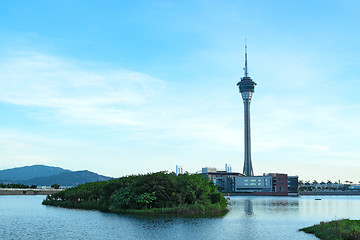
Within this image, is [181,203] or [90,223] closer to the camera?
[90,223]

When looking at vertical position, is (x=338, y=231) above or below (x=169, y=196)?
below

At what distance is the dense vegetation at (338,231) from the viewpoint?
57500mm

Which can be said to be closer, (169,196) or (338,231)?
(338,231)

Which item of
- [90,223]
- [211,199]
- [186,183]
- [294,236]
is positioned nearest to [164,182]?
[186,183]

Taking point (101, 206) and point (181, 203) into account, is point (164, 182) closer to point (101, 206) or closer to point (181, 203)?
point (181, 203)

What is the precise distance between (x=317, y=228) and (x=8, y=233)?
5456cm

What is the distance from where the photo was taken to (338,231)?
206 ft

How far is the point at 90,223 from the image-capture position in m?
87.6

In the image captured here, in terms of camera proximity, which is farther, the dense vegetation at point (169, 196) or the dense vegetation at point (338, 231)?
the dense vegetation at point (169, 196)

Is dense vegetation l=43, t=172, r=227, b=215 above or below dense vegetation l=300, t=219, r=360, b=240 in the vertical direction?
above

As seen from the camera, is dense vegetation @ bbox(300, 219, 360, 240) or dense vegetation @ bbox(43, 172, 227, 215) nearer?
dense vegetation @ bbox(300, 219, 360, 240)

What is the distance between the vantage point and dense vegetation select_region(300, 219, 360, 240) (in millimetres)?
57500

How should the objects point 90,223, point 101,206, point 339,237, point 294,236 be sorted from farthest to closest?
point 101,206 < point 90,223 < point 294,236 < point 339,237

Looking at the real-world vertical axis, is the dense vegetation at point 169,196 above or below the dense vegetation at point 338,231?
above
